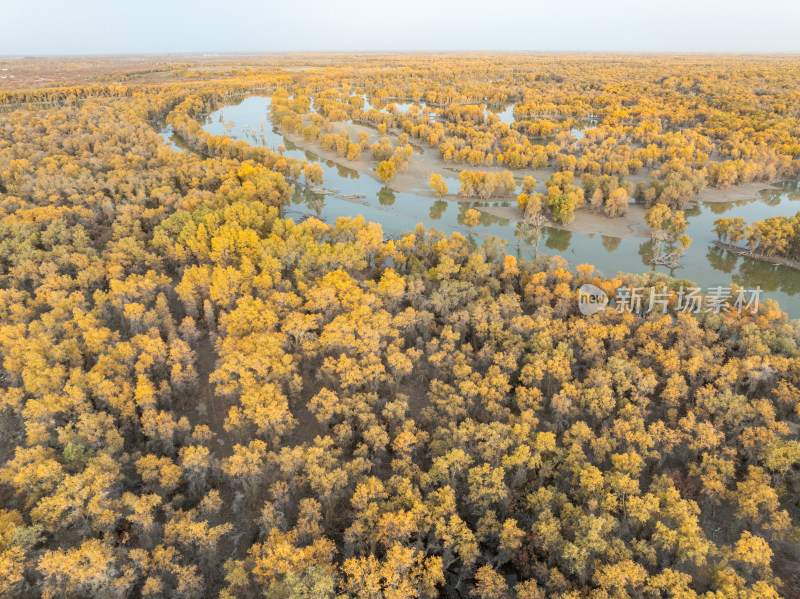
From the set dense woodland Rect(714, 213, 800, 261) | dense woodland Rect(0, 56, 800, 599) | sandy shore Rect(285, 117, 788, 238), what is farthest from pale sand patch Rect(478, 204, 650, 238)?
dense woodland Rect(0, 56, 800, 599)

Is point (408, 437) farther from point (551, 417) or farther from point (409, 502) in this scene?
point (551, 417)

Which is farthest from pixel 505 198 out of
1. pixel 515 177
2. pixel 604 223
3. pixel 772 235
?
pixel 772 235

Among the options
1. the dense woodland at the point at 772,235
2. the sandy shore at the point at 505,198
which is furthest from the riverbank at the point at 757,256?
the sandy shore at the point at 505,198

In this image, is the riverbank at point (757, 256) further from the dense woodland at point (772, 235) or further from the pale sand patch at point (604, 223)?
the pale sand patch at point (604, 223)

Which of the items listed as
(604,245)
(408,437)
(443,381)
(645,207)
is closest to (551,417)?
(443,381)

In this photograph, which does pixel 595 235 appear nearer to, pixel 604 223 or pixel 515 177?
pixel 604 223

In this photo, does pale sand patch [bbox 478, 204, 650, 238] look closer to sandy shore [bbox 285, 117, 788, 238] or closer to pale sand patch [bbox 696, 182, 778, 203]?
sandy shore [bbox 285, 117, 788, 238]

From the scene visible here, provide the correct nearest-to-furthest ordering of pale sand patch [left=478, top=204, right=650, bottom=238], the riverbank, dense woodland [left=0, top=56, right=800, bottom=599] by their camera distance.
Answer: dense woodland [left=0, top=56, right=800, bottom=599]
the riverbank
pale sand patch [left=478, top=204, right=650, bottom=238]
